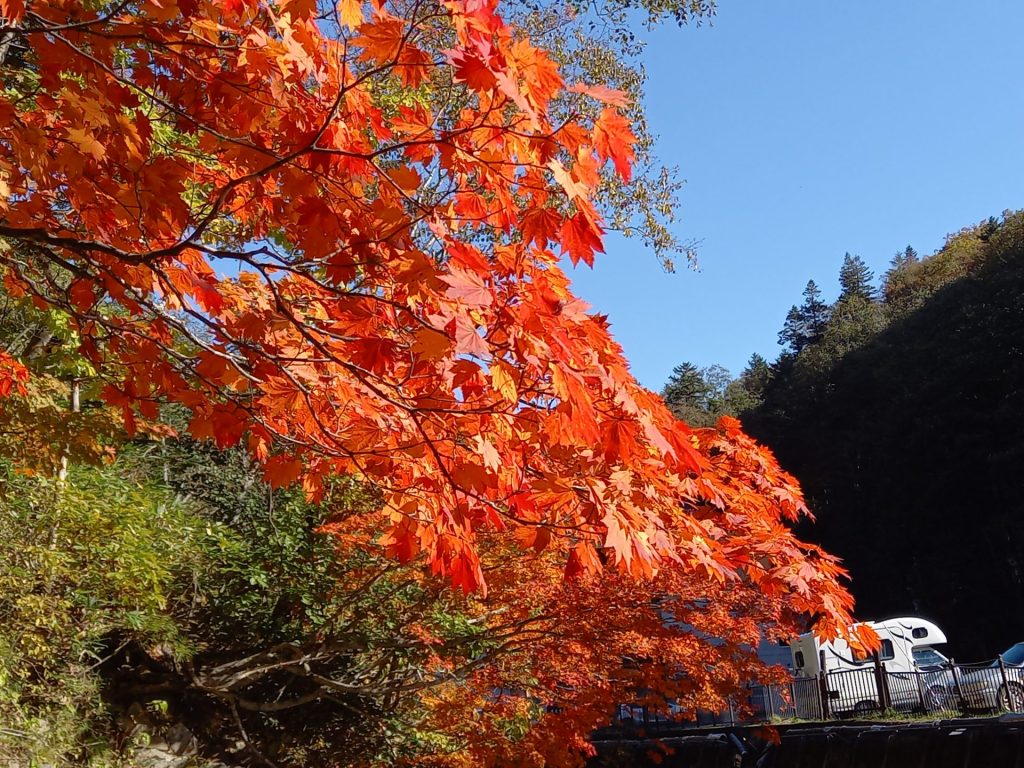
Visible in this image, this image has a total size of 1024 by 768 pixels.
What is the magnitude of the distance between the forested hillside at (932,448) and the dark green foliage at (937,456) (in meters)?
0.05

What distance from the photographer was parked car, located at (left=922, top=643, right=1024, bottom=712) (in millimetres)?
12641

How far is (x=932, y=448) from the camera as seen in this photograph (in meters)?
30.6

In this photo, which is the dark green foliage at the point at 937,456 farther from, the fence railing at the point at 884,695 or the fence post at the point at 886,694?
the fence post at the point at 886,694

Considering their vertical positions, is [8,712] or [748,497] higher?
[748,497]

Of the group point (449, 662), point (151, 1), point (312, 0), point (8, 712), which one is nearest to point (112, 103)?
point (151, 1)

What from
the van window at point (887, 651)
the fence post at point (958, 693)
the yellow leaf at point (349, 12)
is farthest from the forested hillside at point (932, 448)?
the yellow leaf at point (349, 12)

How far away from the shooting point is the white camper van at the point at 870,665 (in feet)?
49.0

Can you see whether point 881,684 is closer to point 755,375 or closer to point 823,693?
point 823,693

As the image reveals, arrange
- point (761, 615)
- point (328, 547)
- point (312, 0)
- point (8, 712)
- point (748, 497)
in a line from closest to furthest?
point (312, 0)
point (748, 497)
point (8, 712)
point (328, 547)
point (761, 615)

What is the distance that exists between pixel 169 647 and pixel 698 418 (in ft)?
97.3

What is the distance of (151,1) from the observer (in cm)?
246

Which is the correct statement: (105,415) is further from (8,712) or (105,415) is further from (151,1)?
(151,1)

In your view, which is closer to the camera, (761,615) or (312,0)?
(312,0)

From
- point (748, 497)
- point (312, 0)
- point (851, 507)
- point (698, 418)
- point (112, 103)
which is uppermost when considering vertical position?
point (698, 418)
